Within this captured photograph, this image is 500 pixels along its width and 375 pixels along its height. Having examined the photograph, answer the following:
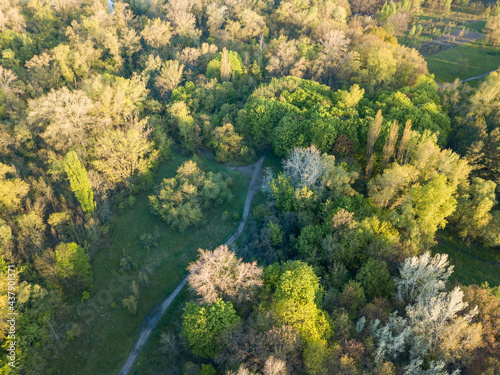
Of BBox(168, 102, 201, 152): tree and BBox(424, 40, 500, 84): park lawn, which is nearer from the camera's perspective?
BBox(168, 102, 201, 152): tree

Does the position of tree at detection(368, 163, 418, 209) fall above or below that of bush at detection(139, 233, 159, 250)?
above

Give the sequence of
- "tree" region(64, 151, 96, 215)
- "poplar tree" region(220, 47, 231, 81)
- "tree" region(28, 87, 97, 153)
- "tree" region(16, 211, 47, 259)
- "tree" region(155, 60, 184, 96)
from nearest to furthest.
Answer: "tree" region(16, 211, 47, 259)
"tree" region(64, 151, 96, 215)
"tree" region(28, 87, 97, 153)
"tree" region(155, 60, 184, 96)
"poplar tree" region(220, 47, 231, 81)

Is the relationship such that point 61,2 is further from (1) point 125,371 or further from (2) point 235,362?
(2) point 235,362

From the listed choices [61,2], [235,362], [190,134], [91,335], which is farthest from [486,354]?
[61,2]

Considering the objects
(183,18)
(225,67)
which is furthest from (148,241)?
(183,18)

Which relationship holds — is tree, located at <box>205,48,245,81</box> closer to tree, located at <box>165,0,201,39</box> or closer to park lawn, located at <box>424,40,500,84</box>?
tree, located at <box>165,0,201,39</box>

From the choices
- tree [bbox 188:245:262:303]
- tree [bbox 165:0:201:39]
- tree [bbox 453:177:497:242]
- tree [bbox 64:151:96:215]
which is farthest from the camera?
tree [bbox 165:0:201:39]

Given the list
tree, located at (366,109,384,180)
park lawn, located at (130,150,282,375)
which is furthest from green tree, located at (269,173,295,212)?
park lawn, located at (130,150,282,375)

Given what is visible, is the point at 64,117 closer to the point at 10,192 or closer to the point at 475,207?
the point at 10,192
